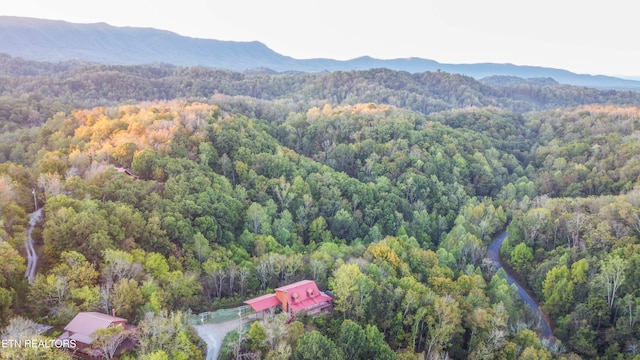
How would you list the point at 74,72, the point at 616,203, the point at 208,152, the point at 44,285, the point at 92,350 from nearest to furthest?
the point at 92,350
the point at 44,285
the point at 616,203
the point at 208,152
the point at 74,72

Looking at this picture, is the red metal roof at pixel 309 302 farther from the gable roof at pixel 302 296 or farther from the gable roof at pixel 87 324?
the gable roof at pixel 87 324

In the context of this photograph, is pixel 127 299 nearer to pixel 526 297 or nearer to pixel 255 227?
pixel 255 227

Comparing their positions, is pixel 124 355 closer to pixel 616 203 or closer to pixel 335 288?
pixel 335 288

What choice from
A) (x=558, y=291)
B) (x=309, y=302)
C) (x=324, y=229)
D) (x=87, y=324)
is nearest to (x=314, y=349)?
(x=309, y=302)

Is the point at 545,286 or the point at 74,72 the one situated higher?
the point at 74,72

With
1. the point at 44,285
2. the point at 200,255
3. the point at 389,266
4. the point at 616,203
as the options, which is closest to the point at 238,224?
the point at 200,255

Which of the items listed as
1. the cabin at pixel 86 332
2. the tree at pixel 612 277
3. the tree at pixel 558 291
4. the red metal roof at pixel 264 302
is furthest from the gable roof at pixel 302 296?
the tree at pixel 612 277

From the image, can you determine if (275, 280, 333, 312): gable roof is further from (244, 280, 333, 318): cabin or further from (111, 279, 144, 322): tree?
(111, 279, 144, 322): tree
